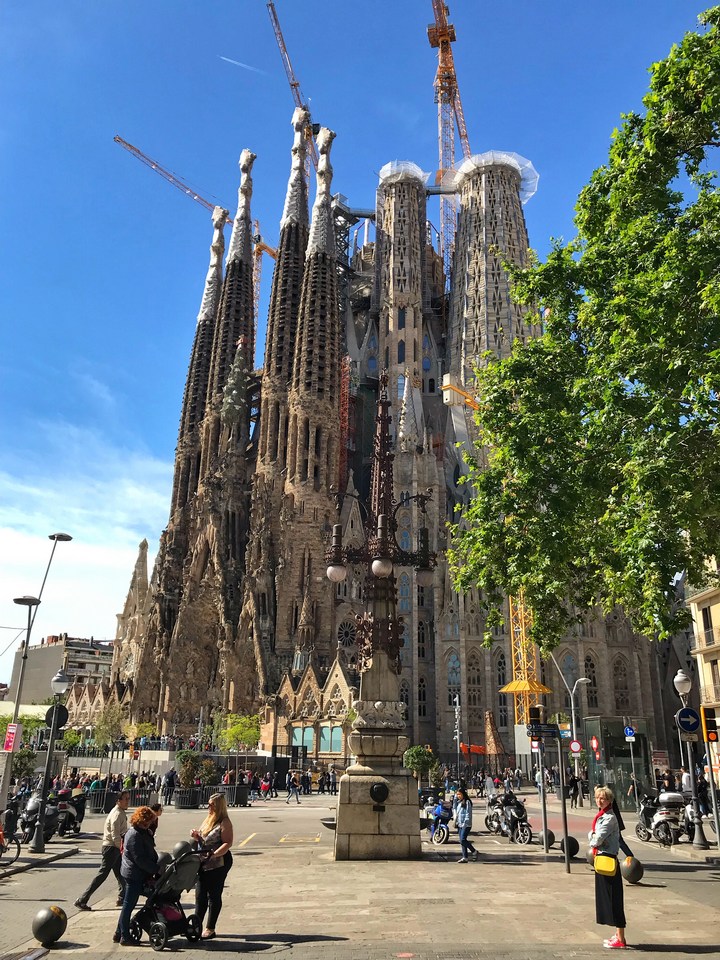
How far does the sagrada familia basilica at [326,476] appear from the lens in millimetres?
63125

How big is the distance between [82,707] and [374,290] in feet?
183

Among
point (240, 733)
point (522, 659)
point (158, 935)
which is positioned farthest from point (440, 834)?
point (240, 733)

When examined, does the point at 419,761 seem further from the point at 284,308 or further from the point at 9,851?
the point at 284,308

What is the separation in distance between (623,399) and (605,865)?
8086mm

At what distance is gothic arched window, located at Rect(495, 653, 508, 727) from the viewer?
62.1 meters

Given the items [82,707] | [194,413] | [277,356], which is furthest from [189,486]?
[82,707]

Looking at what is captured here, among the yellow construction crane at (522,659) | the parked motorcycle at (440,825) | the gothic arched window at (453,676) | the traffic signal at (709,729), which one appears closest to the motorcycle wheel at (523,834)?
the parked motorcycle at (440,825)

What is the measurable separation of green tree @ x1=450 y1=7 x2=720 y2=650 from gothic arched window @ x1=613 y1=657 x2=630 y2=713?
51.1m

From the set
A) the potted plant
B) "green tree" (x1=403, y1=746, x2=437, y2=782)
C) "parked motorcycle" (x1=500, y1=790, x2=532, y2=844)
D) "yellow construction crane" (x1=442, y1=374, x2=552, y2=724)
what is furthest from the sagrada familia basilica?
"parked motorcycle" (x1=500, y1=790, x2=532, y2=844)

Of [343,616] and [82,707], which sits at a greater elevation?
[343,616]

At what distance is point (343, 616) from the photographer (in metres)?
65.6

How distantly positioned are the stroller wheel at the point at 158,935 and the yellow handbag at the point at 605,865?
15.1ft

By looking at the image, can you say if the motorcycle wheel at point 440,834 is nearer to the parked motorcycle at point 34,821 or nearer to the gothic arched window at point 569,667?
the parked motorcycle at point 34,821

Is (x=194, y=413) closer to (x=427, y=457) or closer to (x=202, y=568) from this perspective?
(x=202, y=568)
